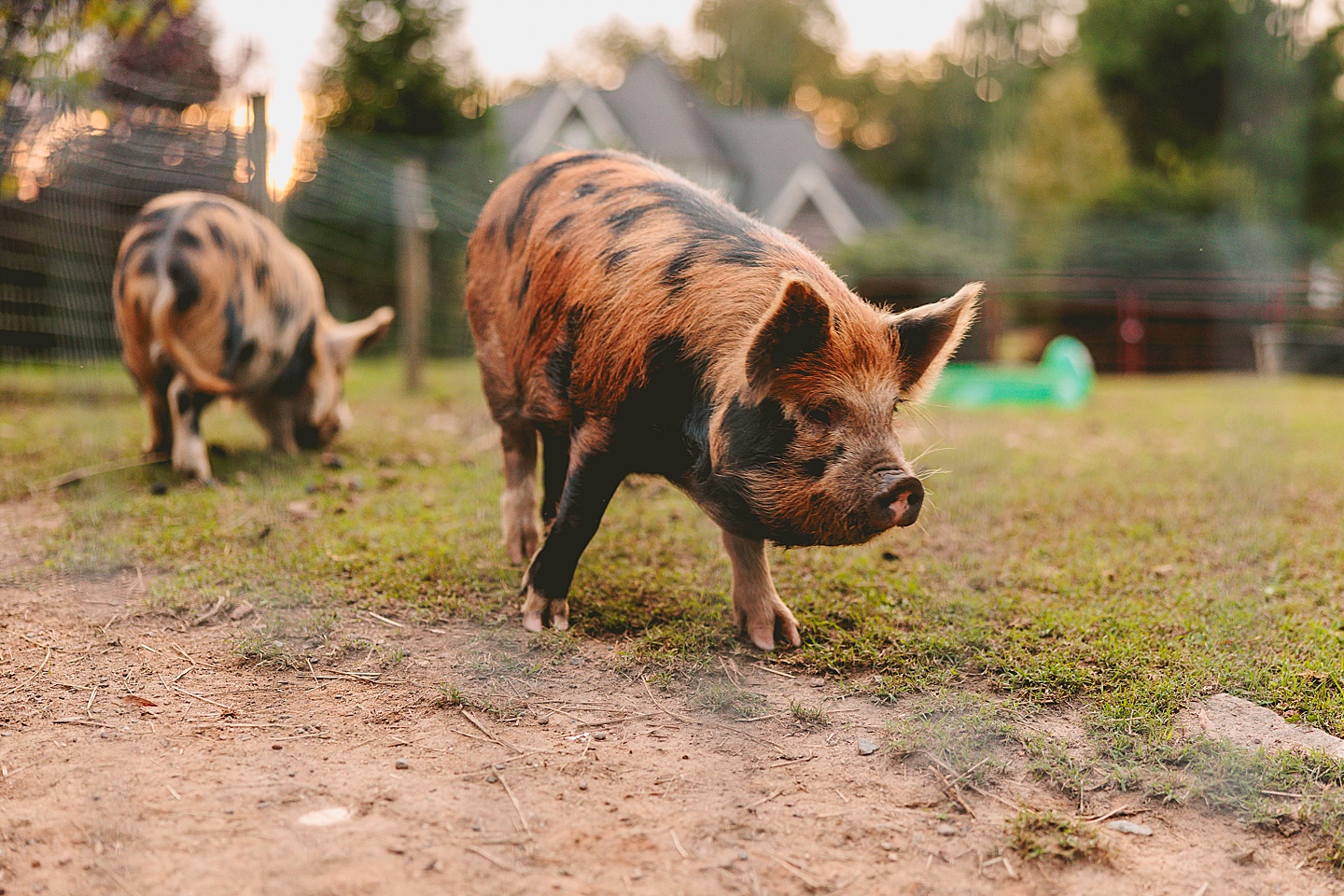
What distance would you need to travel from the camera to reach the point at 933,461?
7.07m

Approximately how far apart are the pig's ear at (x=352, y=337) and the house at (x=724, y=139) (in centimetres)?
1547

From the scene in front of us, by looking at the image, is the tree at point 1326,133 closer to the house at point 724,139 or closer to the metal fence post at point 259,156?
the metal fence post at point 259,156

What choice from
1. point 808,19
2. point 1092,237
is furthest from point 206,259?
point 1092,237

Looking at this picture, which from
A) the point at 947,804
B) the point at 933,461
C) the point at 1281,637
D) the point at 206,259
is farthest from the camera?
the point at 933,461

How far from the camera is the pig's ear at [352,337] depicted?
23.5 feet

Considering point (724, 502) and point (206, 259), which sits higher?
point (206, 259)

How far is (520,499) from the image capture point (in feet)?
15.2

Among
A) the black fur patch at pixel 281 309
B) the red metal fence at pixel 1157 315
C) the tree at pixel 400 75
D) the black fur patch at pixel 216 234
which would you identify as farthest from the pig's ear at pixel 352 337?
the red metal fence at pixel 1157 315

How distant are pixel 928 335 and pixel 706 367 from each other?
0.68 m

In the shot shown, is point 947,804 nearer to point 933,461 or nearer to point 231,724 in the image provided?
point 231,724

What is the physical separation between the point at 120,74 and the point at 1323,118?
39.3 ft

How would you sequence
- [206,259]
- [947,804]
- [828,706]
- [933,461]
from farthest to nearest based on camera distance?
[933,461] < [206,259] < [828,706] < [947,804]

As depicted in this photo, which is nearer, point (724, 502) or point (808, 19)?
point (724, 502)

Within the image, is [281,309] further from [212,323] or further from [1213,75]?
[1213,75]
